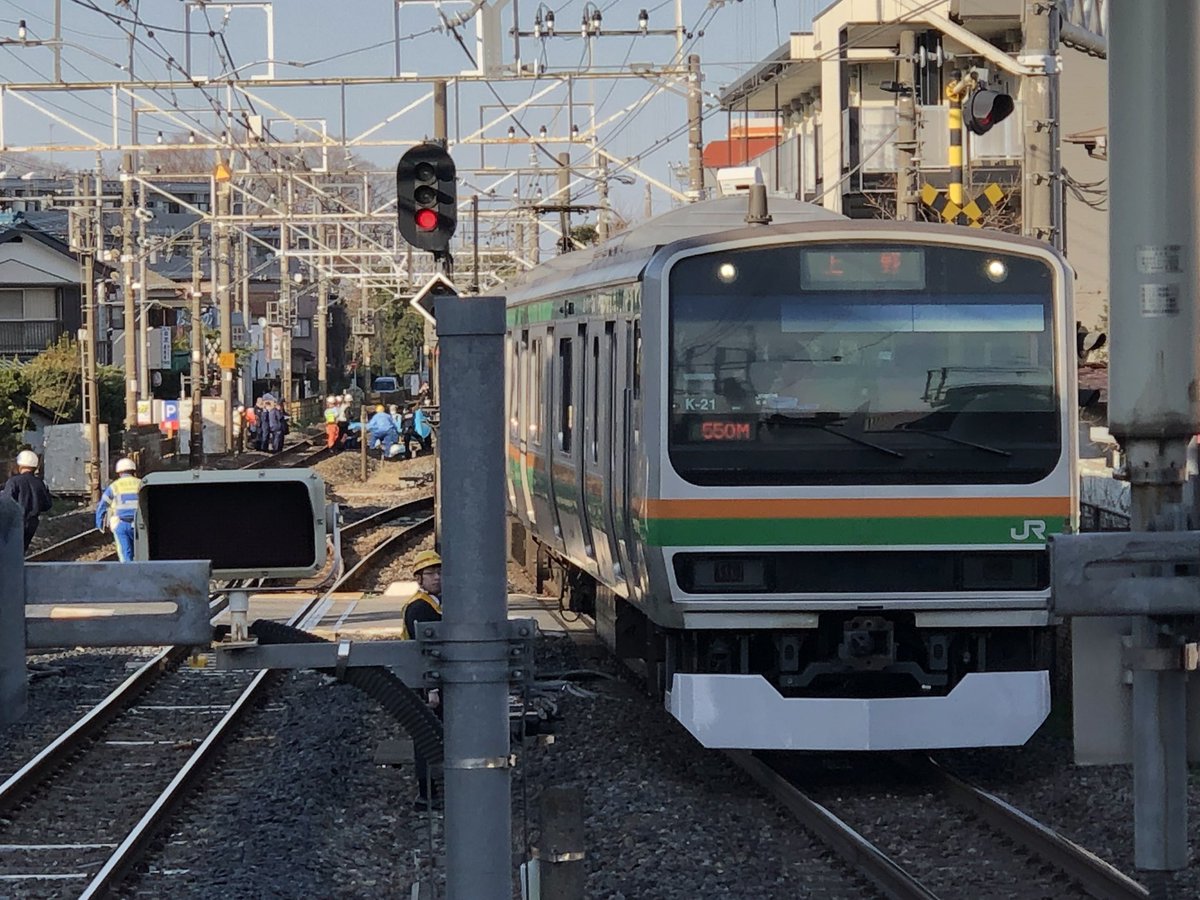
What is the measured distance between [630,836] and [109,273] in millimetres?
51957

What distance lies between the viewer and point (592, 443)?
432 inches


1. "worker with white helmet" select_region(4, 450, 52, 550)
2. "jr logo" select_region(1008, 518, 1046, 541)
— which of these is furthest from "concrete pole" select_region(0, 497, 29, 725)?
"worker with white helmet" select_region(4, 450, 52, 550)

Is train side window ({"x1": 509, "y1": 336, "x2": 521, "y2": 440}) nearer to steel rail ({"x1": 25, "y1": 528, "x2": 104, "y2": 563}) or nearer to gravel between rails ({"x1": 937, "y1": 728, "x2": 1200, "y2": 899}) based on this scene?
gravel between rails ({"x1": 937, "y1": 728, "x2": 1200, "y2": 899})

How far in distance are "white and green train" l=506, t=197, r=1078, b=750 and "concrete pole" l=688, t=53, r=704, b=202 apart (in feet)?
43.7

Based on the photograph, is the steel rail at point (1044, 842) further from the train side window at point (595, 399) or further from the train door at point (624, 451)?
the train side window at point (595, 399)

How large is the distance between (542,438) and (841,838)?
19.3ft

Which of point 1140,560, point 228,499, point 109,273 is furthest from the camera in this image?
point 109,273

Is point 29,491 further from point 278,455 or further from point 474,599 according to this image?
point 278,455

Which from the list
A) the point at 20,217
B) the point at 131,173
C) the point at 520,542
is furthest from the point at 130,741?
the point at 20,217

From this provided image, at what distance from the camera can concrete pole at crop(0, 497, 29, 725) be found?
127 inches

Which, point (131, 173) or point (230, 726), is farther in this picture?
point (131, 173)

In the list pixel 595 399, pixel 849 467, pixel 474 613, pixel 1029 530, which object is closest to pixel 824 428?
pixel 849 467

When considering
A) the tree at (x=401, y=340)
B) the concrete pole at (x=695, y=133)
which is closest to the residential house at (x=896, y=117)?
the concrete pole at (x=695, y=133)

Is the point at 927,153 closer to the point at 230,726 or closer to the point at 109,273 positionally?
the point at 230,726
